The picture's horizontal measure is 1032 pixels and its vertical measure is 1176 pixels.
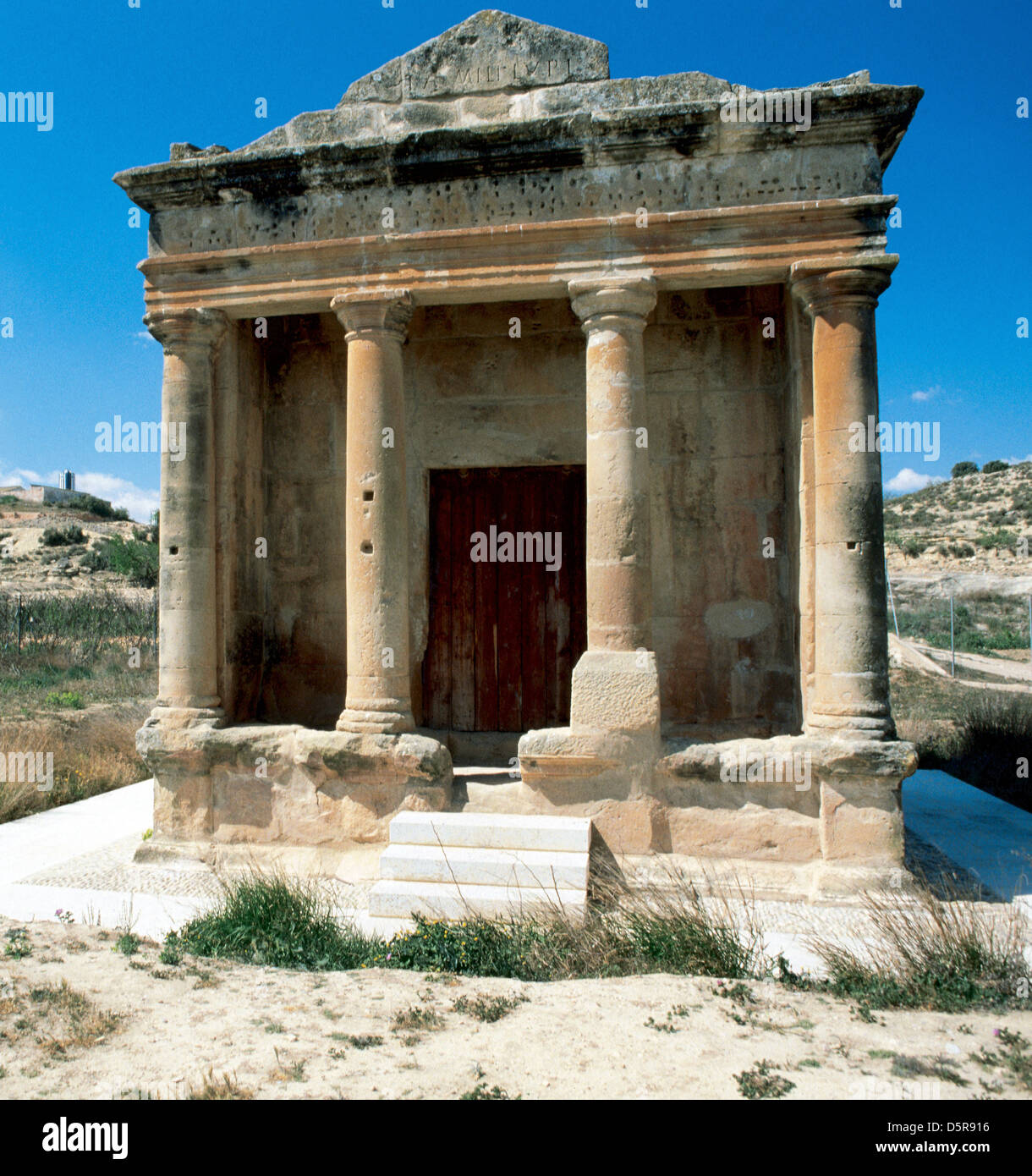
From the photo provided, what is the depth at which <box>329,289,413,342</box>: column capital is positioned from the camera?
7.25m

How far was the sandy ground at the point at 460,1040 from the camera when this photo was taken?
350 cm

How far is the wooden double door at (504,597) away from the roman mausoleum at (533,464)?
34 millimetres

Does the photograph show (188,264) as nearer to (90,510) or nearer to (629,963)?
(629,963)

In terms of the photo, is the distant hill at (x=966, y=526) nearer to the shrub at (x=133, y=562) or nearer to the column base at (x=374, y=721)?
the shrub at (x=133, y=562)

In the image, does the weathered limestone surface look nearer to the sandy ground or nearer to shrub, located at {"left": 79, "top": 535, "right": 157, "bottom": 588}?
the sandy ground

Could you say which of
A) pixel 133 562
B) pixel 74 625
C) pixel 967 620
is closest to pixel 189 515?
pixel 74 625

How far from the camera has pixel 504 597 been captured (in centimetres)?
862

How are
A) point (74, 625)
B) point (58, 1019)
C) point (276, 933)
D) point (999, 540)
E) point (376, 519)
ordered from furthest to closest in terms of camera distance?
point (999, 540), point (74, 625), point (376, 519), point (276, 933), point (58, 1019)

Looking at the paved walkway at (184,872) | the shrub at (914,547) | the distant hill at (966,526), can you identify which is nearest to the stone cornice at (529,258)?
the paved walkway at (184,872)

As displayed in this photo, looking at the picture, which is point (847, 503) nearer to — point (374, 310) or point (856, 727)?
point (856, 727)

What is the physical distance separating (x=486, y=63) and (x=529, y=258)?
1.74 meters

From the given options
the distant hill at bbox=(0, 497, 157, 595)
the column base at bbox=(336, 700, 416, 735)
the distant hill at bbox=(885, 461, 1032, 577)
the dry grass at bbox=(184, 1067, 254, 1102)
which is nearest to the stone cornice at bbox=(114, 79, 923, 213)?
the column base at bbox=(336, 700, 416, 735)

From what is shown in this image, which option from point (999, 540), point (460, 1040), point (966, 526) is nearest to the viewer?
point (460, 1040)
